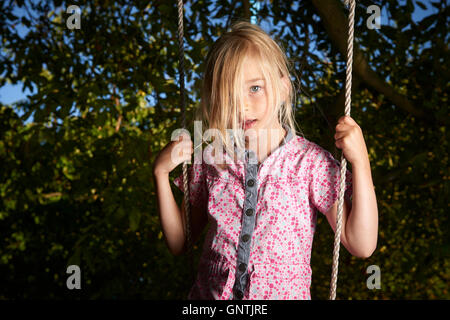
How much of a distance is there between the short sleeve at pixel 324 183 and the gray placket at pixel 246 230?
0.44 feet

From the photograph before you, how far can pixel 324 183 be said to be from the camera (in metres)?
1.04

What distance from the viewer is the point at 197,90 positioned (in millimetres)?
1843

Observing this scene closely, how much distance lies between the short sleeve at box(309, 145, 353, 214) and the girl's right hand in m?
0.32

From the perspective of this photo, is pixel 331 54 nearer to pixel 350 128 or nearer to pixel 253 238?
pixel 350 128

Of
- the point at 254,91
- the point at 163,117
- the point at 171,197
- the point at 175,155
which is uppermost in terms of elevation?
the point at 163,117

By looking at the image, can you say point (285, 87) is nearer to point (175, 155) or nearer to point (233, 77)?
point (233, 77)

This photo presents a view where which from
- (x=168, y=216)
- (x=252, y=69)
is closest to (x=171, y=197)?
(x=168, y=216)

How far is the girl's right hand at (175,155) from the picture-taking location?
116cm

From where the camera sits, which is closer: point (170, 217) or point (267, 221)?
point (267, 221)

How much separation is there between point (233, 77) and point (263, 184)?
25 centimetres

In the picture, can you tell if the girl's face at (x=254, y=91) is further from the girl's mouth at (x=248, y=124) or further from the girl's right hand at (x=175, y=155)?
the girl's right hand at (x=175, y=155)

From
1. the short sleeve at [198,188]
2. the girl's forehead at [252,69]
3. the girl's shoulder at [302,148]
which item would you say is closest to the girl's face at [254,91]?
the girl's forehead at [252,69]

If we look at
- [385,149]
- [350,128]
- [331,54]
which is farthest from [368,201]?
[385,149]
